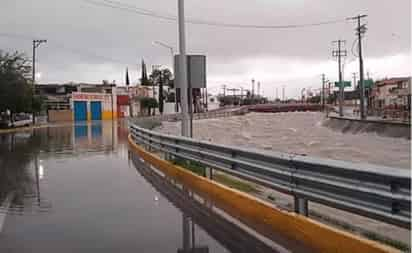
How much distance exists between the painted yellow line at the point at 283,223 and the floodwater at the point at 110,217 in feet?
0.76

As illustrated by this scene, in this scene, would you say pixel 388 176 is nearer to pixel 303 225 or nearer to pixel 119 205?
pixel 303 225

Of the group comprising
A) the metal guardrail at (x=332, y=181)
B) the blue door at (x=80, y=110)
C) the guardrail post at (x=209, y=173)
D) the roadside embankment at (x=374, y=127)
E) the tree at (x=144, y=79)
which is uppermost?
the tree at (x=144, y=79)

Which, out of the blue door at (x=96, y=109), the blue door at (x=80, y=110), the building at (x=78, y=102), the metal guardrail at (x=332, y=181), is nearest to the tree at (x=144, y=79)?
the building at (x=78, y=102)

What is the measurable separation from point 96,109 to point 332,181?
337ft

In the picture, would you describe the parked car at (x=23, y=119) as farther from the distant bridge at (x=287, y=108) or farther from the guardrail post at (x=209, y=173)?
the distant bridge at (x=287, y=108)

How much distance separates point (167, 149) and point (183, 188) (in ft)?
11.8

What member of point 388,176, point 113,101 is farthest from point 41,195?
point 113,101

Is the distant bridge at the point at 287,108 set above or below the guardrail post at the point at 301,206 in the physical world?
above

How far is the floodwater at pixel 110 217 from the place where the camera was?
22.8ft

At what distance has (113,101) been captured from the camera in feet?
377

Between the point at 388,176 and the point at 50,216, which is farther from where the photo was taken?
the point at 50,216

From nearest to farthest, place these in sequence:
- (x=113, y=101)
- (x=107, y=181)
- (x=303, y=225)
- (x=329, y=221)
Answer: (x=303, y=225)
(x=329, y=221)
(x=107, y=181)
(x=113, y=101)

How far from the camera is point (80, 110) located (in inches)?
4003

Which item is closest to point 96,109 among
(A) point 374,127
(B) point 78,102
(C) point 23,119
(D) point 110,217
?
(B) point 78,102
